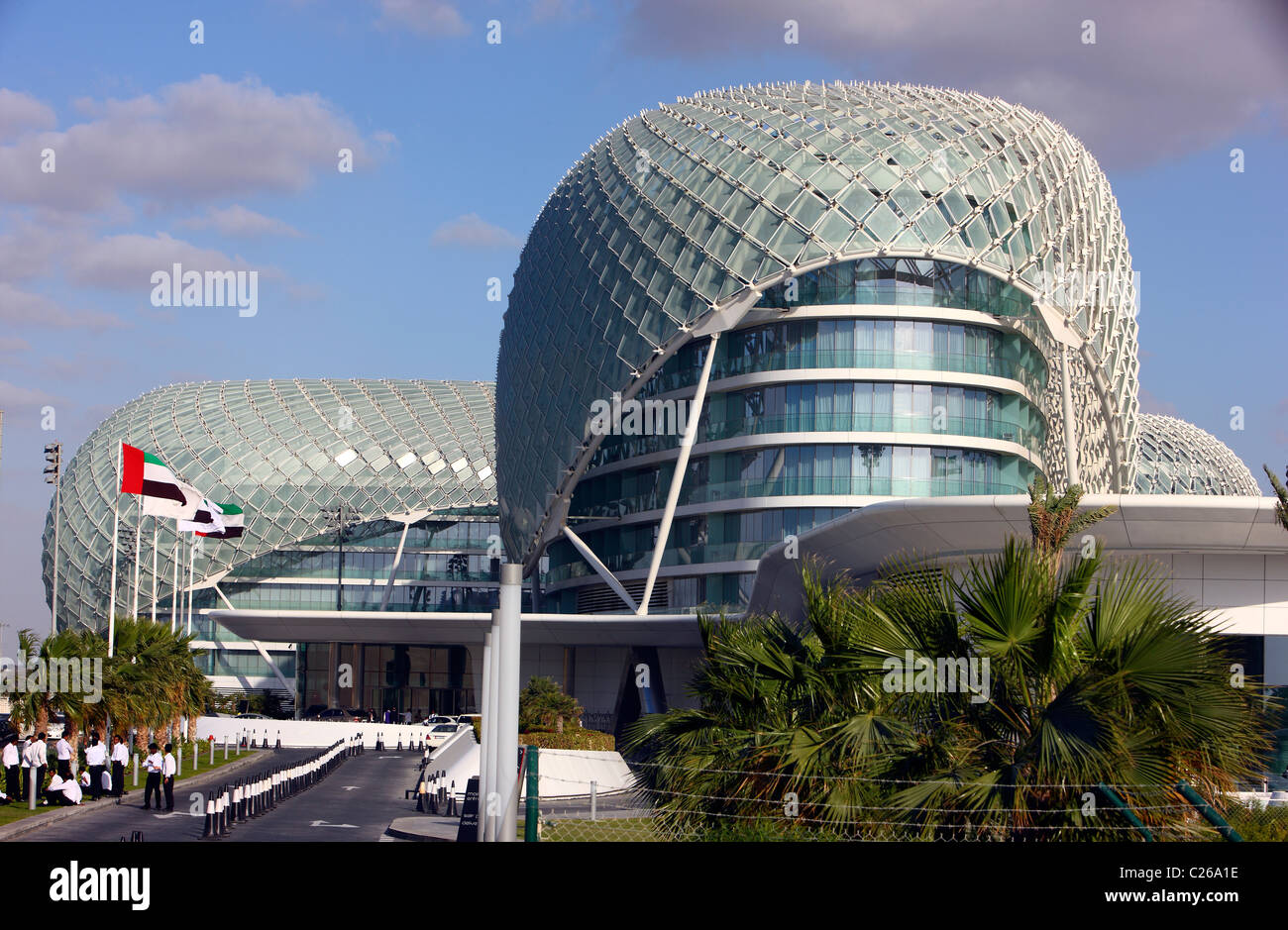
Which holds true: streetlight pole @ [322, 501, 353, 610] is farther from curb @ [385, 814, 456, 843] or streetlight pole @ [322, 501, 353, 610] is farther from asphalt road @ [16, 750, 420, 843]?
curb @ [385, 814, 456, 843]

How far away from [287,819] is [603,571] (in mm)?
36111

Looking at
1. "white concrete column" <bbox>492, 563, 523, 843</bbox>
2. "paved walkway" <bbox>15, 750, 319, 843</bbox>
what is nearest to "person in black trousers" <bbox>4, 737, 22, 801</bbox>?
"paved walkway" <bbox>15, 750, 319, 843</bbox>

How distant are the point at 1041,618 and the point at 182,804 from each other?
86.2 ft

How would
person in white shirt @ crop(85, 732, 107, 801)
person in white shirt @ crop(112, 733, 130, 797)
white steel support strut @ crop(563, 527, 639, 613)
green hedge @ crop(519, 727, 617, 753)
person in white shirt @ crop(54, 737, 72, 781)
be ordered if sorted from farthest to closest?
white steel support strut @ crop(563, 527, 639, 613) → green hedge @ crop(519, 727, 617, 753) → person in white shirt @ crop(112, 733, 130, 797) → person in white shirt @ crop(85, 732, 107, 801) → person in white shirt @ crop(54, 737, 72, 781)

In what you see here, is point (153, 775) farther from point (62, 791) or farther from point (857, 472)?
point (857, 472)

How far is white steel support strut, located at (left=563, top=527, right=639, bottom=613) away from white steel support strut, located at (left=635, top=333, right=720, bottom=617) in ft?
5.22

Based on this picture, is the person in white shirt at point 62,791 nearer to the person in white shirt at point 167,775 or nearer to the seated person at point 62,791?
the seated person at point 62,791

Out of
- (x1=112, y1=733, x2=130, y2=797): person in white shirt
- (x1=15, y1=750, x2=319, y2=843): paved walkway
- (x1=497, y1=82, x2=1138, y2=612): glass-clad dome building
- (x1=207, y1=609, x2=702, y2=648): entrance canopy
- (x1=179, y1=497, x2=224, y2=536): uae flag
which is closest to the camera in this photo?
(x1=15, y1=750, x2=319, y2=843): paved walkway

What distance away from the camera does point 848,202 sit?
195 ft

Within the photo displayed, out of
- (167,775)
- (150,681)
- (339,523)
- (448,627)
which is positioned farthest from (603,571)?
(339,523)

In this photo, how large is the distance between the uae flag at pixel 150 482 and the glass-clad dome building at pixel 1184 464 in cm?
9086

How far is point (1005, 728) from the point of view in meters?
14.3

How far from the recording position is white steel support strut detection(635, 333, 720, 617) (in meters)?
60.6

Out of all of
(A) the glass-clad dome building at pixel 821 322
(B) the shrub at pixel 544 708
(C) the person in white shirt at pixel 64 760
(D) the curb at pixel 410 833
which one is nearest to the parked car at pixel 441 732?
(B) the shrub at pixel 544 708
